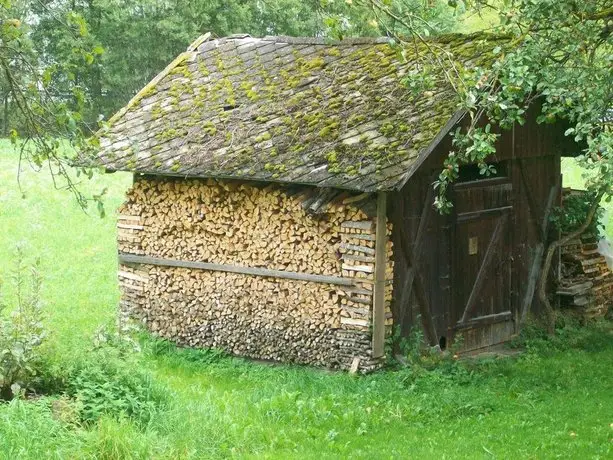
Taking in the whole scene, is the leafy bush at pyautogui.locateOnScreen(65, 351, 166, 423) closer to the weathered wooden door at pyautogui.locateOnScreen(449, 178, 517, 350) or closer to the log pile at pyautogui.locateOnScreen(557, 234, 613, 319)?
the weathered wooden door at pyautogui.locateOnScreen(449, 178, 517, 350)

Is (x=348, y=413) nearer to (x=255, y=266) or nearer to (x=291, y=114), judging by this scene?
(x=255, y=266)

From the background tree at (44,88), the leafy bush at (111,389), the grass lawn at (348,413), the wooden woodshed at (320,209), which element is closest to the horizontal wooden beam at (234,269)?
the wooden woodshed at (320,209)

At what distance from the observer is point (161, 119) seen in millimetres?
13641

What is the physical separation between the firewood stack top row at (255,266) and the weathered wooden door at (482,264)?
144cm

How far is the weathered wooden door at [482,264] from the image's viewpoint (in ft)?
41.4

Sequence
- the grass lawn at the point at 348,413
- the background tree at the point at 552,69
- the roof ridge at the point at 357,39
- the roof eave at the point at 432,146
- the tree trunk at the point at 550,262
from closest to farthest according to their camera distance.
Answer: the grass lawn at the point at 348,413
the background tree at the point at 552,69
the roof eave at the point at 432,146
the roof ridge at the point at 357,39
the tree trunk at the point at 550,262

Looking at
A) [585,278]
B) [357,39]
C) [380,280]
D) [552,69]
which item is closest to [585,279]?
[585,278]

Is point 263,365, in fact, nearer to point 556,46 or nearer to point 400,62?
point 400,62

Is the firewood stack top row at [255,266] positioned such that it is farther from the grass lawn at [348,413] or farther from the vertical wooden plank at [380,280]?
the grass lawn at [348,413]

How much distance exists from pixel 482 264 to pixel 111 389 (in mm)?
5631

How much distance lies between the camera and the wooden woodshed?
37.6 ft

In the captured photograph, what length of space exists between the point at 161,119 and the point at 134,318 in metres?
2.62

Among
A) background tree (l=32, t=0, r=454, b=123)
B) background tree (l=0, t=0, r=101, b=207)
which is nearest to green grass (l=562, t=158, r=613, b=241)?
background tree (l=0, t=0, r=101, b=207)

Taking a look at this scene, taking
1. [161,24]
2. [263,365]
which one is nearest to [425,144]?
[263,365]
